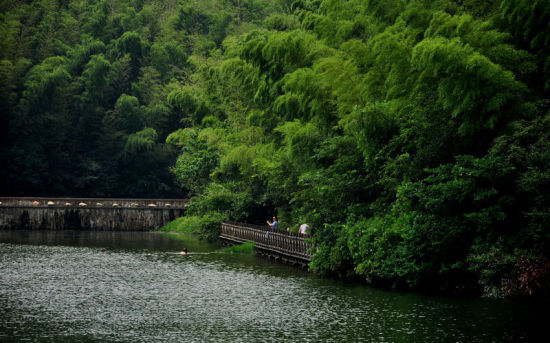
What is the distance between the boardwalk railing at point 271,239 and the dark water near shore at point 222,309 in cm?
83

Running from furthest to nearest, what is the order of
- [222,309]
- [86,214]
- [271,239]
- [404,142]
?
[86,214] → [271,239] → [404,142] → [222,309]

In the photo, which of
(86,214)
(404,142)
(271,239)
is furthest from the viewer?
(86,214)

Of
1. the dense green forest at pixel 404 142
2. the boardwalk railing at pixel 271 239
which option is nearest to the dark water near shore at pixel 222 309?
the boardwalk railing at pixel 271 239

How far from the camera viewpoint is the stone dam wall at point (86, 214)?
5028 cm

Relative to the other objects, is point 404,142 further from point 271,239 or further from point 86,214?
point 86,214

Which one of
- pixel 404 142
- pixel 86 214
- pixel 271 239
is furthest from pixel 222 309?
pixel 86 214

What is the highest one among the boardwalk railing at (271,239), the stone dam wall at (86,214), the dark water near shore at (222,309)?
the stone dam wall at (86,214)

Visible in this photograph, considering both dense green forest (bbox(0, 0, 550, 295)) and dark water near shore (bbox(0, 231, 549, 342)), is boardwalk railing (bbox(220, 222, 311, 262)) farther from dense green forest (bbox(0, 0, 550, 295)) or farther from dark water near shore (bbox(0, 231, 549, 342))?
dense green forest (bbox(0, 0, 550, 295))

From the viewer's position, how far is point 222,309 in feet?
62.4

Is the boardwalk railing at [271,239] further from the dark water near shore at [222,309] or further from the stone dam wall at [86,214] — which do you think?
the stone dam wall at [86,214]

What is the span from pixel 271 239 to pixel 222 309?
44.0 feet

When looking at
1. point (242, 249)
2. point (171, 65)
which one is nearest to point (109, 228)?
point (242, 249)

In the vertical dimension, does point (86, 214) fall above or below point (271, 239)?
above

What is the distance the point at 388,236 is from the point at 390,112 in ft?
12.9
